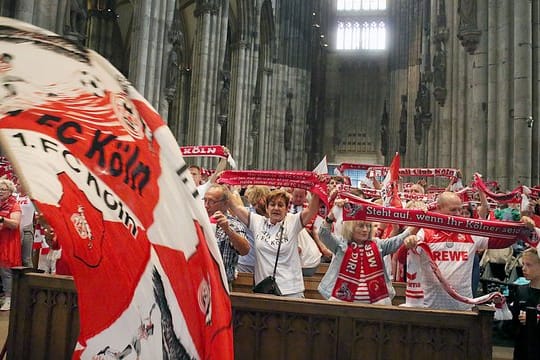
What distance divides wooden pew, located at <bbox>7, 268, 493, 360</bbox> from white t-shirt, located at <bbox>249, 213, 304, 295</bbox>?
85cm

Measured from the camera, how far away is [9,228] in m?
6.58

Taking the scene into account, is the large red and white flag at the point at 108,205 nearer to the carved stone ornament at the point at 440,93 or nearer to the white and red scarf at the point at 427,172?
the white and red scarf at the point at 427,172

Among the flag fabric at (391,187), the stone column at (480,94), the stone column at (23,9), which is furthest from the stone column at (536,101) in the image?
the stone column at (23,9)

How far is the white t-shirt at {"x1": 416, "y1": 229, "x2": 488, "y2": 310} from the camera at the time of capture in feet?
15.3

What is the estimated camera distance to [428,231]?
4738 millimetres

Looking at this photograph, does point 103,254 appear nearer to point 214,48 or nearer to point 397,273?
point 397,273

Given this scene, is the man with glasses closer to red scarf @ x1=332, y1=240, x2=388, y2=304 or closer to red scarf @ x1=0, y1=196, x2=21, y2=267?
red scarf @ x1=332, y1=240, x2=388, y2=304

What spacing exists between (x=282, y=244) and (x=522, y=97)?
9689 millimetres

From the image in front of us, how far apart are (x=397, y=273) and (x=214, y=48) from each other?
17.4 metres

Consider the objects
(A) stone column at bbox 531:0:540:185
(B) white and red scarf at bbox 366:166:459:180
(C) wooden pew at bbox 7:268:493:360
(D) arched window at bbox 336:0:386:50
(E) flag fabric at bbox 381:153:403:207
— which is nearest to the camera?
(C) wooden pew at bbox 7:268:493:360

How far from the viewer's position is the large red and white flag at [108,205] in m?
1.13

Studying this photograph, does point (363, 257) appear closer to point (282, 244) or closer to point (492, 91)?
point (282, 244)

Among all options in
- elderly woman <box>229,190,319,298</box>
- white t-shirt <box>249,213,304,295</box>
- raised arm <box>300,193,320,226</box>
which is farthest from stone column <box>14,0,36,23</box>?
raised arm <box>300,193,320,226</box>

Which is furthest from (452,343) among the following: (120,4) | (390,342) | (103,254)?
(120,4)
